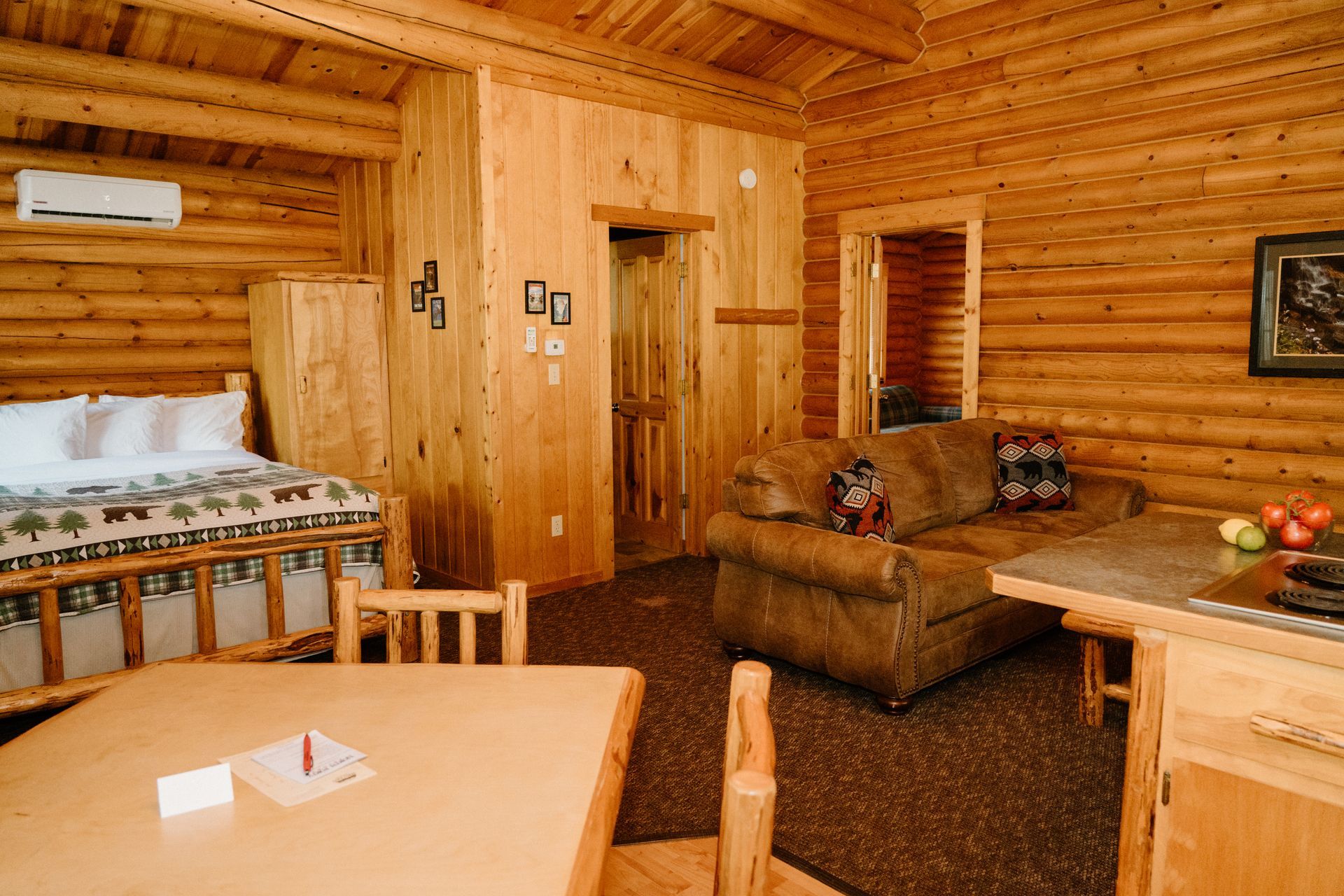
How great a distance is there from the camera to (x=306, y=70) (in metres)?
5.13

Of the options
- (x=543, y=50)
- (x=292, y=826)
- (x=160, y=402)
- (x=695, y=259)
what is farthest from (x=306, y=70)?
(x=292, y=826)

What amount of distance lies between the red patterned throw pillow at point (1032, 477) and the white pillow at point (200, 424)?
174 inches

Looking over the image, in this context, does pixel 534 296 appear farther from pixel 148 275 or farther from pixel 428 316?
pixel 148 275

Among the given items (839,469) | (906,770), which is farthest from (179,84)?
(906,770)

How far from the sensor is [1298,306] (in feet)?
14.3

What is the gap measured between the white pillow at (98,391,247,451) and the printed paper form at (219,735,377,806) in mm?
4298

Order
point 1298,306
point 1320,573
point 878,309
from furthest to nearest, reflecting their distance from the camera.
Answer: point 878,309
point 1298,306
point 1320,573

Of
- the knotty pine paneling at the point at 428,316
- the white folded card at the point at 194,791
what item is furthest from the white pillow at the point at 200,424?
the white folded card at the point at 194,791

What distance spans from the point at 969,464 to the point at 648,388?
236 cm

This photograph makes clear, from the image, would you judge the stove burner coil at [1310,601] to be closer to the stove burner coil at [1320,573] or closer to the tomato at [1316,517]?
the stove burner coil at [1320,573]

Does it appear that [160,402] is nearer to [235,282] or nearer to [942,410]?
[235,282]

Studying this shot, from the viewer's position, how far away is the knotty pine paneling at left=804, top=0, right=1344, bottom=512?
14.4 feet

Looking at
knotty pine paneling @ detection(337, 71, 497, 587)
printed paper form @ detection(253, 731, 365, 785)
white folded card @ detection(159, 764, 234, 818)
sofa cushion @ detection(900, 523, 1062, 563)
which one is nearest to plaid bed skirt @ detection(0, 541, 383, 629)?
knotty pine paneling @ detection(337, 71, 497, 587)

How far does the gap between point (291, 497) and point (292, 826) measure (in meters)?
2.88
